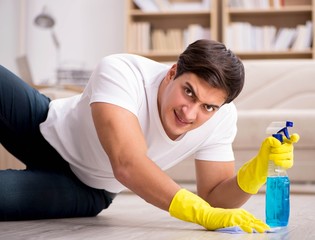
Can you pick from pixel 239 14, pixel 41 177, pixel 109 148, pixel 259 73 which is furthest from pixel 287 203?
pixel 239 14

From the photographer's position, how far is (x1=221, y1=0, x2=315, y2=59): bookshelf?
209 inches

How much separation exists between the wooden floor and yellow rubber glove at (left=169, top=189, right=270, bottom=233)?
0.08 feet

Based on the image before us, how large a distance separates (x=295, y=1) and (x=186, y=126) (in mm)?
4141

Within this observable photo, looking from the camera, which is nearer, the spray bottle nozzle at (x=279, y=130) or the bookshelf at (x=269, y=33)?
the spray bottle nozzle at (x=279, y=130)

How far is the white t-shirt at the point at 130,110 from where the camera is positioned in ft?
5.42

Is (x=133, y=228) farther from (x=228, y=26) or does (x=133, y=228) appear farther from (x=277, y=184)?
(x=228, y=26)

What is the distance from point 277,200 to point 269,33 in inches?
154

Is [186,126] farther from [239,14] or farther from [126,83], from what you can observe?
[239,14]

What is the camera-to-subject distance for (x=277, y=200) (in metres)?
1.64

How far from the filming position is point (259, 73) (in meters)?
4.20

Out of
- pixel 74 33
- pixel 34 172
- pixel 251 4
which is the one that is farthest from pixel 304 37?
pixel 34 172

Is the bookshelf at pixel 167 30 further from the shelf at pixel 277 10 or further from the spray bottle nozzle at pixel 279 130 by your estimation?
the spray bottle nozzle at pixel 279 130

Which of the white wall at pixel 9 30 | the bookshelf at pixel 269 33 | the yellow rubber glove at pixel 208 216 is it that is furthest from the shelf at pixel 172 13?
the yellow rubber glove at pixel 208 216

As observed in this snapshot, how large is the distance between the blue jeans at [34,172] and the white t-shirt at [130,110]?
41 mm
